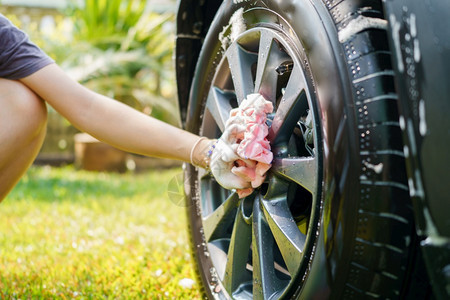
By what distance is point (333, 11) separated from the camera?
1.16m

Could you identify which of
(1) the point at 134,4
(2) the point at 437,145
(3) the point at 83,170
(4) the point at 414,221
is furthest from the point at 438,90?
(1) the point at 134,4

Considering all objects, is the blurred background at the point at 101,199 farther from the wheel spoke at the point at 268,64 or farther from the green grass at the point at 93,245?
the wheel spoke at the point at 268,64

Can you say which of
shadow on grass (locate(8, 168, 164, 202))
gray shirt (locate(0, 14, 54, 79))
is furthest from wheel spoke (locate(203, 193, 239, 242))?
shadow on grass (locate(8, 168, 164, 202))

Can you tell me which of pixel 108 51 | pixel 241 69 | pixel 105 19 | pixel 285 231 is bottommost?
pixel 285 231

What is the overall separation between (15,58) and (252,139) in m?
0.93

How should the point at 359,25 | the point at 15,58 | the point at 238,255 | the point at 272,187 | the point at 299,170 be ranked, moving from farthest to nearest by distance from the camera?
the point at 15,58 < the point at 238,255 < the point at 272,187 < the point at 299,170 < the point at 359,25

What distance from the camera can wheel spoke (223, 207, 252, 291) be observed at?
153 centimetres

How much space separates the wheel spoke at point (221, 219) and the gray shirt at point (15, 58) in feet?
2.45

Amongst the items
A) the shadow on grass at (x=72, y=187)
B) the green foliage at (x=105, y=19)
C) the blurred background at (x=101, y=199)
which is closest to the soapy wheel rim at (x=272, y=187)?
the blurred background at (x=101, y=199)

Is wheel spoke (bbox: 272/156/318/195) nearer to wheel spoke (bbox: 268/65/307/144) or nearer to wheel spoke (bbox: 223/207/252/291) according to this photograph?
wheel spoke (bbox: 268/65/307/144)

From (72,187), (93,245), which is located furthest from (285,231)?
(72,187)

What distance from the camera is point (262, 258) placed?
1.41 meters

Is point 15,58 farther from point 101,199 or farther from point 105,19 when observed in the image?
point 105,19

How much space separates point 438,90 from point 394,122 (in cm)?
14
